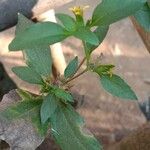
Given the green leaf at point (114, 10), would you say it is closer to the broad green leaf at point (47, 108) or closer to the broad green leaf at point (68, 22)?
the broad green leaf at point (68, 22)

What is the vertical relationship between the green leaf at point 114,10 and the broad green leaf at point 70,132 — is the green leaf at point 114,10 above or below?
above

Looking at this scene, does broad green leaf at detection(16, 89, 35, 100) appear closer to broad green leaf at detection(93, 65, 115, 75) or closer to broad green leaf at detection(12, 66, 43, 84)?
broad green leaf at detection(12, 66, 43, 84)

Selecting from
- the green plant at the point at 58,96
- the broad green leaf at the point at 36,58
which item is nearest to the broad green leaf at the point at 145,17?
the green plant at the point at 58,96

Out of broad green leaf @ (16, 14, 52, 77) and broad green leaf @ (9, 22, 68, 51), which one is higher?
broad green leaf @ (9, 22, 68, 51)

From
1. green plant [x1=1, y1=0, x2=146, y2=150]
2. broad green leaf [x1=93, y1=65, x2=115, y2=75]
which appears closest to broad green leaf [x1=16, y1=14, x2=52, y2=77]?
green plant [x1=1, y1=0, x2=146, y2=150]

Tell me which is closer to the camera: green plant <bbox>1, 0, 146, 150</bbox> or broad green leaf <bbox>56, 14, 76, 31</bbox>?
broad green leaf <bbox>56, 14, 76, 31</bbox>

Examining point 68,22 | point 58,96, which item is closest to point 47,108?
point 58,96

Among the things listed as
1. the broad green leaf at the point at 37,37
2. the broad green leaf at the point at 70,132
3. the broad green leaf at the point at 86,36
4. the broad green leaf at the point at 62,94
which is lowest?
the broad green leaf at the point at 70,132
